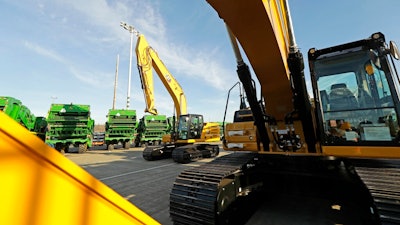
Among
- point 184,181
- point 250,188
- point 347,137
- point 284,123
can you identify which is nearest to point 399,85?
point 347,137

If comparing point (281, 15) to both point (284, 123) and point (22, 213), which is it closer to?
point (284, 123)

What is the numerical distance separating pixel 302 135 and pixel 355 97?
92cm

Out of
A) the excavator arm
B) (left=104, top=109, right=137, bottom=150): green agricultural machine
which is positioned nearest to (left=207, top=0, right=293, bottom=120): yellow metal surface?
the excavator arm

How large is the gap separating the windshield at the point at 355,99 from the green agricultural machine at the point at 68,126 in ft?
48.9

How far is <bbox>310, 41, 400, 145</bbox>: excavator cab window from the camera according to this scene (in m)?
2.84

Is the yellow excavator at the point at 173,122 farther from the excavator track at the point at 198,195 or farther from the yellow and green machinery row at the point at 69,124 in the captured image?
the excavator track at the point at 198,195

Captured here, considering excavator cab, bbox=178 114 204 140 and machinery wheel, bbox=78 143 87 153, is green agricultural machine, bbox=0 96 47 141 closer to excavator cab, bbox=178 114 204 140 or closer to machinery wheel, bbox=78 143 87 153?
machinery wheel, bbox=78 143 87 153

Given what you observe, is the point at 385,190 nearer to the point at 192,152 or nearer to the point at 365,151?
the point at 365,151

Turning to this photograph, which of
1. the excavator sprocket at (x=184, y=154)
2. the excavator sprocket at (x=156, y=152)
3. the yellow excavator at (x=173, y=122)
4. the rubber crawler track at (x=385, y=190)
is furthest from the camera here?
the yellow excavator at (x=173, y=122)

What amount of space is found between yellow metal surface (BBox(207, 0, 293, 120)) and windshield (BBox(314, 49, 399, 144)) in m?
0.60

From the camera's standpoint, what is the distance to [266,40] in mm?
2619

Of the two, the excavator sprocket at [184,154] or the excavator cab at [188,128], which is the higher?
the excavator cab at [188,128]

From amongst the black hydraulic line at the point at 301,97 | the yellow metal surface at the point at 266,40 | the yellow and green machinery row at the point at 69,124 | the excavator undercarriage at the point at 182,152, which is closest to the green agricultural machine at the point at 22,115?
the yellow and green machinery row at the point at 69,124

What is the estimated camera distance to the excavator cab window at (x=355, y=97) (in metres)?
2.84
